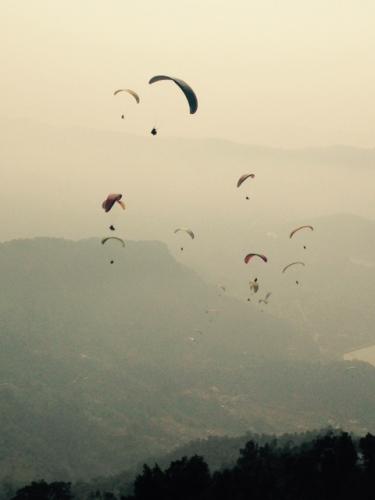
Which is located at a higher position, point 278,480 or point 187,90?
point 187,90

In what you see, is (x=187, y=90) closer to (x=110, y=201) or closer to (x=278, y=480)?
(x=110, y=201)

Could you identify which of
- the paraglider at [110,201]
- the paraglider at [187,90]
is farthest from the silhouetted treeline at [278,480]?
the paraglider at [187,90]

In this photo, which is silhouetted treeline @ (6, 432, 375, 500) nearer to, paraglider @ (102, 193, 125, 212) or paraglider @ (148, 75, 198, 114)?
paraglider @ (102, 193, 125, 212)

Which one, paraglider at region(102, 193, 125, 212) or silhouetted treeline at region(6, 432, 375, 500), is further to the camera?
paraglider at region(102, 193, 125, 212)

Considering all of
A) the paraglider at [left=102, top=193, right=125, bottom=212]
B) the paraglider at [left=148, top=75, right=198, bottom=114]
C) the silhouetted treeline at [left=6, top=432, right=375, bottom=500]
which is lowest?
the silhouetted treeline at [left=6, top=432, right=375, bottom=500]

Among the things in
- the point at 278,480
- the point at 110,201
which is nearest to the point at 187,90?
the point at 110,201

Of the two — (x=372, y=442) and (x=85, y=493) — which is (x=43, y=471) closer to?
(x=85, y=493)

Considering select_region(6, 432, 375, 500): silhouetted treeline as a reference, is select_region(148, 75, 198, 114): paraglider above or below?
above

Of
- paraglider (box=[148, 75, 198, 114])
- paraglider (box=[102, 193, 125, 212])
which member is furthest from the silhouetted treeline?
paraglider (box=[148, 75, 198, 114])

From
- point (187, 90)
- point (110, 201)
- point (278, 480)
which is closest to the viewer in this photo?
point (187, 90)
